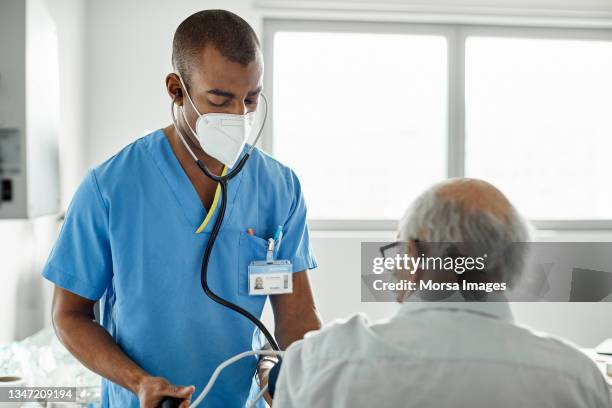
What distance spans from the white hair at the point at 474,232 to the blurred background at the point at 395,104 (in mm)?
2335

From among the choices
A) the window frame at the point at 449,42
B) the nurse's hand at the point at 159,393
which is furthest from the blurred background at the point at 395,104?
the nurse's hand at the point at 159,393

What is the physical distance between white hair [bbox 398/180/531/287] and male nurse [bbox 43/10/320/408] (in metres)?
0.43

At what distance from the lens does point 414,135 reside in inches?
135

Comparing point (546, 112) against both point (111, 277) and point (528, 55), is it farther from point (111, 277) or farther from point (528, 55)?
point (111, 277)

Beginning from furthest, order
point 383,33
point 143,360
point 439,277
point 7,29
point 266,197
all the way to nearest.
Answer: point 383,33
point 7,29
point 266,197
point 143,360
point 439,277

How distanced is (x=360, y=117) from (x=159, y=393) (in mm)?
2566

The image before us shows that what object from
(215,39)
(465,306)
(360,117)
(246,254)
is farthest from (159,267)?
(360,117)

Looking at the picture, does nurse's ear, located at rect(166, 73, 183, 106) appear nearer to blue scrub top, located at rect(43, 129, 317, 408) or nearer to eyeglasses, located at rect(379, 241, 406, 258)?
blue scrub top, located at rect(43, 129, 317, 408)

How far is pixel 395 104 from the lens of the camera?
3.38m

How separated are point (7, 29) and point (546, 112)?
9.21ft

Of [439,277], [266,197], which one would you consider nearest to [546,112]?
[266,197]

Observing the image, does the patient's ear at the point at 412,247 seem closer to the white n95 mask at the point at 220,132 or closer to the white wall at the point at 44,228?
the white n95 mask at the point at 220,132

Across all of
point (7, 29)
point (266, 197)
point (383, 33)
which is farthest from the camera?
point (383, 33)

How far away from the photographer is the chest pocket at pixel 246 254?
1195mm
